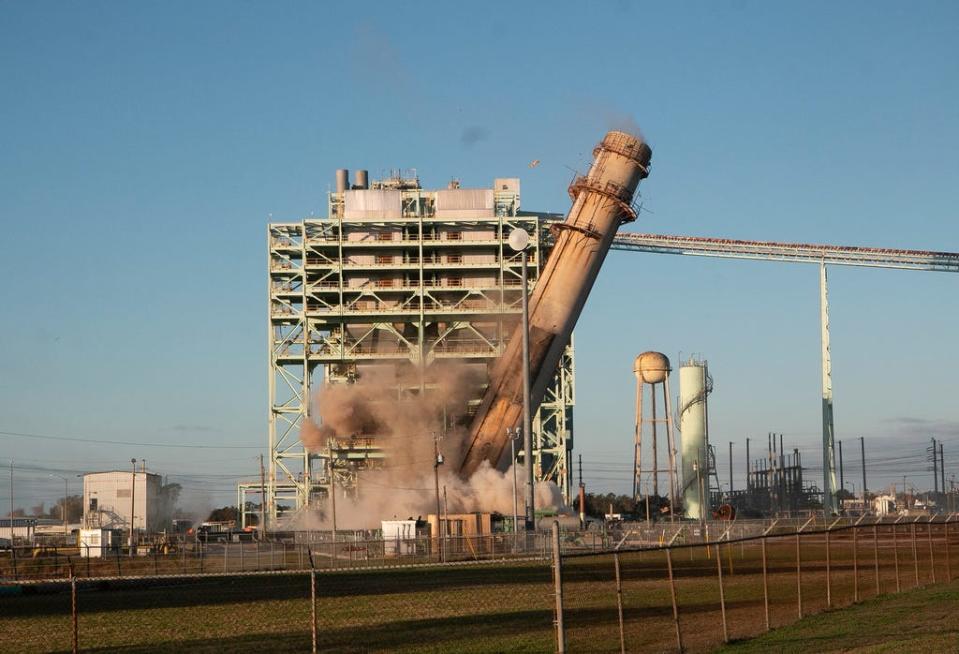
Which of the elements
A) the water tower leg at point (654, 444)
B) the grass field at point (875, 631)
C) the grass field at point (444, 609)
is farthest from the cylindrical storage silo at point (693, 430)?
the grass field at point (875, 631)

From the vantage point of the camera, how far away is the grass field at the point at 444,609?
22.4m

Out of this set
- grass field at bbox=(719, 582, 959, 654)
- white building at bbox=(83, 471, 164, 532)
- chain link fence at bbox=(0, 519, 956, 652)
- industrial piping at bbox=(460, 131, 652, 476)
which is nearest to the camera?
grass field at bbox=(719, 582, 959, 654)

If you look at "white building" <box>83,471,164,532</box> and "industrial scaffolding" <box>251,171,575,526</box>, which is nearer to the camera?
"industrial scaffolding" <box>251,171,575,526</box>

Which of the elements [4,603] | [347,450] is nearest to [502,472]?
[347,450]

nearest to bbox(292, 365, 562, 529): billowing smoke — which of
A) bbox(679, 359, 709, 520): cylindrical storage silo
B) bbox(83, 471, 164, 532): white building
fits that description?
bbox(679, 359, 709, 520): cylindrical storage silo

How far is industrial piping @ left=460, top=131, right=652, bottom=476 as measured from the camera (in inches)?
2758

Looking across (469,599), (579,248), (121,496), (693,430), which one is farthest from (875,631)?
(121,496)

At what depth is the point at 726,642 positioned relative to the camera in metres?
20.5

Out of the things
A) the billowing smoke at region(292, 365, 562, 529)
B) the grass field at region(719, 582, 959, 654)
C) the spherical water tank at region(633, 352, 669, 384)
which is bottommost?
the grass field at region(719, 582, 959, 654)

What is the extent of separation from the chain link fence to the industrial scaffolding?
4240cm

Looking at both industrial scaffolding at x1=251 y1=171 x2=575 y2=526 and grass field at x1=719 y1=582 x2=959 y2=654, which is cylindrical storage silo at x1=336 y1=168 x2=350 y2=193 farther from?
grass field at x1=719 y1=582 x2=959 y2=654

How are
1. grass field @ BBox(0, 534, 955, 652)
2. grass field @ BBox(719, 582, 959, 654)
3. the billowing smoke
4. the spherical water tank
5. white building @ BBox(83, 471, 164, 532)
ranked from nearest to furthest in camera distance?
grass field @ BBox(719, 582, 959, 654) < grass field @ BBox(0, 534, 955, 652) < the billowing smoke < the spherical water tank < white building @ BBox(83, 471, 164, 532)

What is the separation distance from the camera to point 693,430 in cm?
10369

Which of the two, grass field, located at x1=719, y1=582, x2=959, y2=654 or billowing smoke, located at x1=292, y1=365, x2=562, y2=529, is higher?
billowing smoke, located at x1=292, y1=365, x2=562, y2=529
